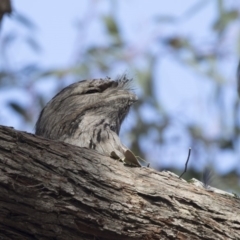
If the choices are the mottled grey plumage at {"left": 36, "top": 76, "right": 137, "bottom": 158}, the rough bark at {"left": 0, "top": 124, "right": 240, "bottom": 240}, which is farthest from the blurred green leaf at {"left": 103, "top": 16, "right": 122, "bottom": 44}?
the rough bark at {"left": 0, "top": 124, "right": 240, "bottom": 240}

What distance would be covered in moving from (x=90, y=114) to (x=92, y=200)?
1.14 meters

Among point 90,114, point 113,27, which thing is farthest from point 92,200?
point 113,27

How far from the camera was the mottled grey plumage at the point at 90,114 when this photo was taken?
3967mm

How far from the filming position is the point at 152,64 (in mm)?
9695

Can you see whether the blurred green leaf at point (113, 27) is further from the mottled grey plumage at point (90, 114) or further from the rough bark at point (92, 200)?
the rough bark at point (92, 200)

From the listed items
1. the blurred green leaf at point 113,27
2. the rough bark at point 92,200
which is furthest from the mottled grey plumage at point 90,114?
the blurred green leaf at point 113,27

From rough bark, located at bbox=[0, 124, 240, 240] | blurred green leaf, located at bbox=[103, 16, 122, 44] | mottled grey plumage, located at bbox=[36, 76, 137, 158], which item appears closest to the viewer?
rough bark, located at bbox=[0, 124, 240, 240]

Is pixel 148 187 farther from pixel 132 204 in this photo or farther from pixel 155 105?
pixel 155 105

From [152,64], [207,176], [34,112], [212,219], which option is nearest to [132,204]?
[212,219]

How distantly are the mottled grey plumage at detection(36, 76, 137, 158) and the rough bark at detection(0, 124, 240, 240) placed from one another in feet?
2.07

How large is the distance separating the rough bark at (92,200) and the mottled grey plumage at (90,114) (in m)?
0.63

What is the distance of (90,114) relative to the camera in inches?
164

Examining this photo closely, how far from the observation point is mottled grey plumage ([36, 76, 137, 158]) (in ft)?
13.0

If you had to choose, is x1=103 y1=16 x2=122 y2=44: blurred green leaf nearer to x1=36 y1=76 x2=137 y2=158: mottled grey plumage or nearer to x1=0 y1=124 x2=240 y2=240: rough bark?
x1=36 y1=76 x2=137 y2=158: mottled grey plumage
